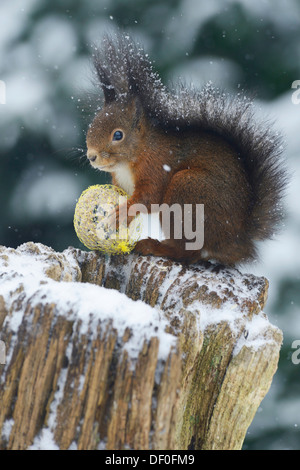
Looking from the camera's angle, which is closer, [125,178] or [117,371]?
[117,371]

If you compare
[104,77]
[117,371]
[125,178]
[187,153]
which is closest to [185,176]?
[187,153]

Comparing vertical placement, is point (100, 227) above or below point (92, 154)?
below

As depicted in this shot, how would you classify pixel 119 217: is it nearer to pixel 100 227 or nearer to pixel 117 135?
pixel 100 227

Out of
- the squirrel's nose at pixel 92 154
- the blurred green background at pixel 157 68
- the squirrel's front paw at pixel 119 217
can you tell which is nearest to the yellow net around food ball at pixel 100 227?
the squirrel's front paw at pixel 119 217

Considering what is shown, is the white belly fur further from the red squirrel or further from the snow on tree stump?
the snow on tree stump

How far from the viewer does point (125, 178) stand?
1645mm

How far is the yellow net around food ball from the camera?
139 cm

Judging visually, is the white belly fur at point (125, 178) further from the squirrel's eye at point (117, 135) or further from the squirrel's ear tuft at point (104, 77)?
the squirrel's ear tuft at point (104, 77)

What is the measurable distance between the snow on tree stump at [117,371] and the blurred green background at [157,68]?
0.76 meters

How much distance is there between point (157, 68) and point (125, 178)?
1.42 feet

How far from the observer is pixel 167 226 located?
1.48 m

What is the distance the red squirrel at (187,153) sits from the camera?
145 cm

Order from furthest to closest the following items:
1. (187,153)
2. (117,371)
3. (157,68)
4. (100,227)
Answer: (157,68) < (187,153) < (100,227) < (117,371)

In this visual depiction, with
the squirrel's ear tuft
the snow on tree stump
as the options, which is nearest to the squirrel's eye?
the squirrel's ear tuft
